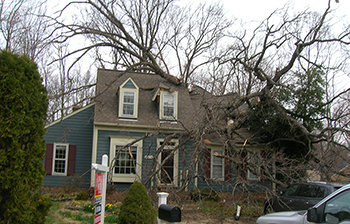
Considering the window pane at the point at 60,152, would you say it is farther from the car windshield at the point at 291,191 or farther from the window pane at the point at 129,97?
the car windshield at the point at 291,191

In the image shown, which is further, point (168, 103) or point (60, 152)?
point (168, 103)

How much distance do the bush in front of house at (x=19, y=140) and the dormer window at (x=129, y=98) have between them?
10.4 metres

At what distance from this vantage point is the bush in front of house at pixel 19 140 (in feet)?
17.4

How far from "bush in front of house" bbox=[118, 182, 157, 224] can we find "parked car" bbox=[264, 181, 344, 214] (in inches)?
180

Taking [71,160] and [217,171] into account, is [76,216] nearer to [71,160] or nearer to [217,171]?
[71,160]

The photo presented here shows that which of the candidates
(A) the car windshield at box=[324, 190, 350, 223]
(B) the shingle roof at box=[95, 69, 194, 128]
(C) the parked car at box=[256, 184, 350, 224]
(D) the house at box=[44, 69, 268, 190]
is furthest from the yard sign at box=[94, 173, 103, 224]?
(B) the shingle roof at box=[95, 69, 194, 128]

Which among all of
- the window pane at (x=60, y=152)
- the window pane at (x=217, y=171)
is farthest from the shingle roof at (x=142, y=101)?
the window pane at (x=217, y=171)

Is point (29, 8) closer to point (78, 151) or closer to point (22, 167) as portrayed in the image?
point (78, 151)

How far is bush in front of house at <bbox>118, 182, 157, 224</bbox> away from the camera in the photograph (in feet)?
20.6

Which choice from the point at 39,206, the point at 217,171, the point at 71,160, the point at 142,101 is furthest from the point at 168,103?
the point at 39,206

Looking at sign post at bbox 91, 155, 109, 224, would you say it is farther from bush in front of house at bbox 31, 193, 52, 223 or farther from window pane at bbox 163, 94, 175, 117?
window pane at bbox 163, 94, 175, 117

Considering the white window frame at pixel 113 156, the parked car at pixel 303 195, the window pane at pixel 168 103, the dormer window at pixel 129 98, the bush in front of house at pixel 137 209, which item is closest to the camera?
the bush in front of house at pixel 137 209

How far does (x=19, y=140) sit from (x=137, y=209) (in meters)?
2.66

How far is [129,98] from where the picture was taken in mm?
16641
